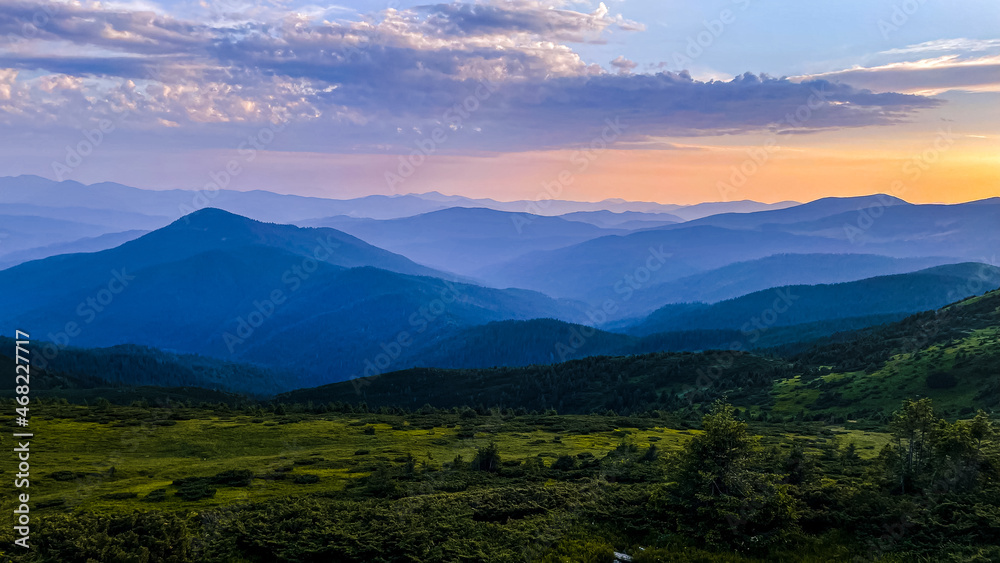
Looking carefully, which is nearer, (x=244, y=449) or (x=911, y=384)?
(x=244, y=449)

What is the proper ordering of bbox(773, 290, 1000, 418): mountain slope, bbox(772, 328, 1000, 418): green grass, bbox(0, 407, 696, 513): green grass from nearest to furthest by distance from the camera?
bbox(0, 407, 696, 513): green grass, bbox(772, 328, 1000, 418): green grass, bbox(773, 290, 1000, 418): mountain slope

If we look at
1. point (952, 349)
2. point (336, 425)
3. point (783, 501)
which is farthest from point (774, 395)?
point (783, 501)

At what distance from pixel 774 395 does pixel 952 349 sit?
128ft

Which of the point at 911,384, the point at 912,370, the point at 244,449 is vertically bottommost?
the point at 911,384

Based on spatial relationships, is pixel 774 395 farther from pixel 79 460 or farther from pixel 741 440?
pixel 79 460

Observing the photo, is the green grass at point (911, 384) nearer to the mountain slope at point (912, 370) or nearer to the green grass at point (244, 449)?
the mountain slope at point (912, 370)

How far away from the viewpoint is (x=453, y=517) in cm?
3262

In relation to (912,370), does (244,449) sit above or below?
above

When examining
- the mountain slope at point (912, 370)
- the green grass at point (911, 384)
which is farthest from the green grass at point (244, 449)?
the mountain slope at point (912, 370)

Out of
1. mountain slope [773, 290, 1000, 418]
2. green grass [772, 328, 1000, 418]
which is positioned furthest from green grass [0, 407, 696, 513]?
mountain slope [773, 290, 1000, 418]

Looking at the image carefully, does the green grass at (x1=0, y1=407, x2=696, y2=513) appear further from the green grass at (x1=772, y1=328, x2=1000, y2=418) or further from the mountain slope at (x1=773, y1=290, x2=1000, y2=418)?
the mountain slope at (x1=773, y1=290, x2=1000, y2=418)

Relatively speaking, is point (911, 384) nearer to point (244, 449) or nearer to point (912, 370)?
point (912, 370)

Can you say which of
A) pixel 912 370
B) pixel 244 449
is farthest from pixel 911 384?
pixel 244 449

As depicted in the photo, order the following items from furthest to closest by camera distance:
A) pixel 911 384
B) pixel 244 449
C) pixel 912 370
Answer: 1. pixel 912 370
2. pixel 911 384
3. pixel 244 449
